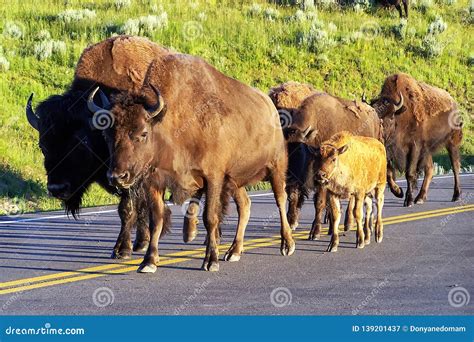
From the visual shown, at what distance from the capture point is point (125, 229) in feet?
40.5

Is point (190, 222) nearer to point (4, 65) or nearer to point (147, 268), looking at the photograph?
point (147, 268)

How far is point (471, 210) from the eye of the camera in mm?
16891

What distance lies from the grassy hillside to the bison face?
13792mm

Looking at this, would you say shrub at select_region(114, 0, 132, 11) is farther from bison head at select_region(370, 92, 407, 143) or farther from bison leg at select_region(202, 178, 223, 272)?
bison leg at select_region(202, 178, 223, 272)

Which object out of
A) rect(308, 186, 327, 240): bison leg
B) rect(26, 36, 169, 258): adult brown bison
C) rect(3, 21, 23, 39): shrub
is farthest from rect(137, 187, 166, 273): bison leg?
rect(3, 21, 23, 39): shrub

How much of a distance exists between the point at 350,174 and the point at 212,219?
2.37 metres

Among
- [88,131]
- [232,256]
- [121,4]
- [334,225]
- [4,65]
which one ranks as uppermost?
[88,131]

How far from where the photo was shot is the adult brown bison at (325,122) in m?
14.2

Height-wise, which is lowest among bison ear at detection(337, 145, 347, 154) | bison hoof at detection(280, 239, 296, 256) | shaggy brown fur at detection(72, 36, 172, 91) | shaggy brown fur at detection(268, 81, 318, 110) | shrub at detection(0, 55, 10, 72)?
shrub at detection(0, 55, 10, 72)

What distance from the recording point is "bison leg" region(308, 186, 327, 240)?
13805mm

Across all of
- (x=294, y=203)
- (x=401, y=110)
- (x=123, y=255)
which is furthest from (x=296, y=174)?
(x=401, y=110)

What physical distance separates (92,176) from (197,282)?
261 cm
